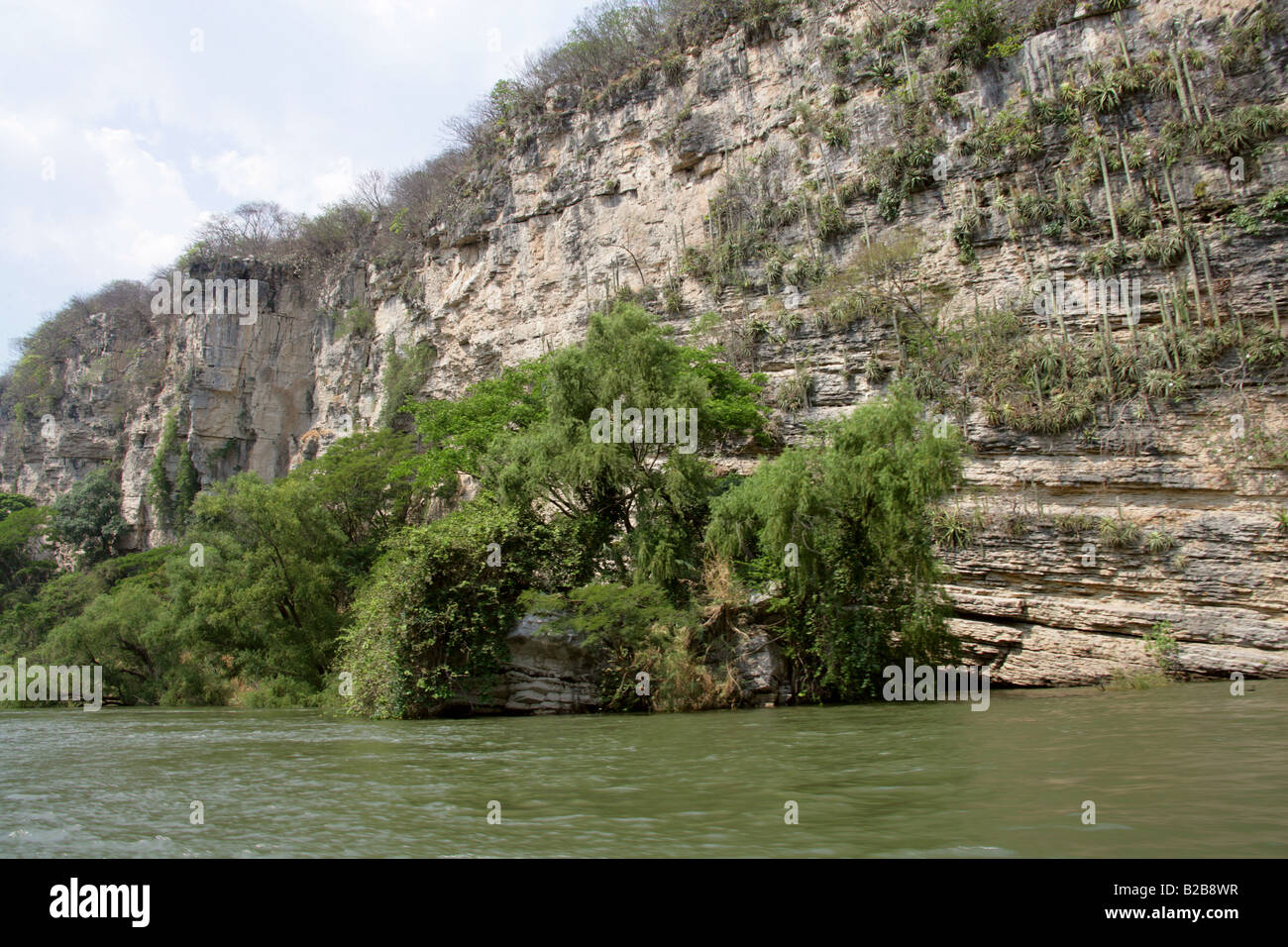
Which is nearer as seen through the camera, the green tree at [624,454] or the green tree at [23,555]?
the green tree at [624,454]

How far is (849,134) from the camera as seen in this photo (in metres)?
28.5

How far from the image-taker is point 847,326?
85.6ft

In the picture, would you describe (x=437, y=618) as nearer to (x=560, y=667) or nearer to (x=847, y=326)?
(x=560, y=667)

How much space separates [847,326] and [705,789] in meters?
22.1

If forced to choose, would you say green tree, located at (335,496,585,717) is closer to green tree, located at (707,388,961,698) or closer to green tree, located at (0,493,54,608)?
green tree, located at (707,388,961,698)

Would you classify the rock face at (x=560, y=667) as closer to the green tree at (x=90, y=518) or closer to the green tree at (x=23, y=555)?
the green tree at (x=90, y=518)

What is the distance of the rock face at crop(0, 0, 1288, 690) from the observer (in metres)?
18.6

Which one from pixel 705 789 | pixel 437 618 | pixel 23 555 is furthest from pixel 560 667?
pixel 23 555

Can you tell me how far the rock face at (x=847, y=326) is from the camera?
734 inches

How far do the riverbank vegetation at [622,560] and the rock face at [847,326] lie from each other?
130 cm

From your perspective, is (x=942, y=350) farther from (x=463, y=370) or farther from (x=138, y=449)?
(x=138, y=449)

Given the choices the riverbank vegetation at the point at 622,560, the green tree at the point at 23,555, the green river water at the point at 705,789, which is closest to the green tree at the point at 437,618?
the riverbank vegetation at the point at 622,560

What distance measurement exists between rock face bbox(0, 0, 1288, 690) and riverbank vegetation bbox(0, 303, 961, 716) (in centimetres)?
130

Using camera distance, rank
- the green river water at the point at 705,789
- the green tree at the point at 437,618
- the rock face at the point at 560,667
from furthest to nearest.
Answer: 1. the rock face at the point at 560,667
2. the green tree at the point at 437,618
3. the green river water at the point at 705,789
